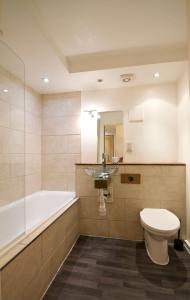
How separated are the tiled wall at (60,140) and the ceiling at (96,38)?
439mm

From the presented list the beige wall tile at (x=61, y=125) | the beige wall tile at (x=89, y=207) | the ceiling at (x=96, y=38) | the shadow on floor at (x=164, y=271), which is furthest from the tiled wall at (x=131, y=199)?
the ceiling at (x=96, y=38)

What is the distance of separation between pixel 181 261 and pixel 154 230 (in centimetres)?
54

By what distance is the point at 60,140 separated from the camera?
291cm

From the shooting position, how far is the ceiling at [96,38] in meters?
1.44

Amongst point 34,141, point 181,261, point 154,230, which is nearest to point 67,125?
point 34,141

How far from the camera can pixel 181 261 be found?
72.4 inches

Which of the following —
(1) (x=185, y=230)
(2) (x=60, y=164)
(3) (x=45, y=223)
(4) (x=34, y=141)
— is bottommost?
(1) (x=185, y=230)

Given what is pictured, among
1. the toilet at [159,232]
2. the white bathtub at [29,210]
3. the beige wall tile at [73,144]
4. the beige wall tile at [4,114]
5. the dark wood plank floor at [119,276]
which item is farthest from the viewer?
the beige wall tile at [73,144]

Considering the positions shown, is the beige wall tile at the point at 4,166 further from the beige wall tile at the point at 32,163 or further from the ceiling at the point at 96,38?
the ceiling at the point at 96,38

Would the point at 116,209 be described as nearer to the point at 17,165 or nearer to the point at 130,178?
the point at 130,178

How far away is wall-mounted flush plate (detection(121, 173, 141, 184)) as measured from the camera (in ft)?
7.62

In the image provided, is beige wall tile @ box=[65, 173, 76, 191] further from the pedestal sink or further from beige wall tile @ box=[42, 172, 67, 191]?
the pedestal sink

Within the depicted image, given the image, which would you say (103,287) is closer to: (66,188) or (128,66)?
(66,188)

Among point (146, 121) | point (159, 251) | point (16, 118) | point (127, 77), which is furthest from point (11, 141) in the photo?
point (159, 251)
